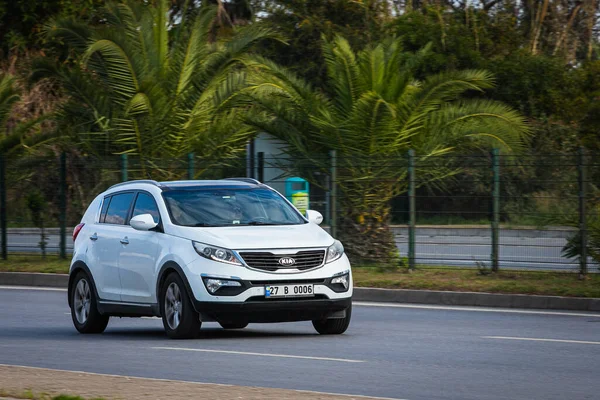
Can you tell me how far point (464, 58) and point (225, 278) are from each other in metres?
28.2

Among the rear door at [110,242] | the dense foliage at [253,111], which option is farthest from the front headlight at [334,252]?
the dense foliage at [253,111]

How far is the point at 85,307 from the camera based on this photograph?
13164mm

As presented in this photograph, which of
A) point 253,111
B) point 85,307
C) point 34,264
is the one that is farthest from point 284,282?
point 34,264

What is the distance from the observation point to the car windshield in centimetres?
1205

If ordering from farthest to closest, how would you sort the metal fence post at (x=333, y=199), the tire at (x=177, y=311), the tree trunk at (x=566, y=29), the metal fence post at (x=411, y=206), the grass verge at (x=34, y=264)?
the tree trunk at (x=566, y=29), the grass verge at (x=34, y=264), the metal fence post at (x=333, y=199), the metal fence post at (x=411, y=206), the tire at (x=177, y=311)

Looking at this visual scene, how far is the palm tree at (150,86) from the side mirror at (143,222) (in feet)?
36.9

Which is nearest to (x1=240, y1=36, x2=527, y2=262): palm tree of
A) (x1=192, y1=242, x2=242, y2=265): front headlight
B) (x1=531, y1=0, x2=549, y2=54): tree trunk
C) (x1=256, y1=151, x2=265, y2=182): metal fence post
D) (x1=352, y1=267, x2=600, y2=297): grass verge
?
(x1=256, y1=151, x2=265, y2=182): metal fence post

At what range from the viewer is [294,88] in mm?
22172

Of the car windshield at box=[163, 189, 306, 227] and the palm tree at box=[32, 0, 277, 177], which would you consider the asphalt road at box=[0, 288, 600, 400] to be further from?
Answer: the palm tree at box=[32, 0, 277, 177]

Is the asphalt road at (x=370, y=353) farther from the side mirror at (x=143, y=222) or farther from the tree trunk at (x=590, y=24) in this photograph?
the tree trunk at (x=590, y=24)

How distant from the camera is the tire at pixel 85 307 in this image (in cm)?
1298

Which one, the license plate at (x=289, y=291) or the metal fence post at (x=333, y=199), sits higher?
the metal fence post at (x=333, y=199)

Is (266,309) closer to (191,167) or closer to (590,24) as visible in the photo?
(191,167)

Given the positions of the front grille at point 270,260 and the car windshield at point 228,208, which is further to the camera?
the car windshield at point 228,208
